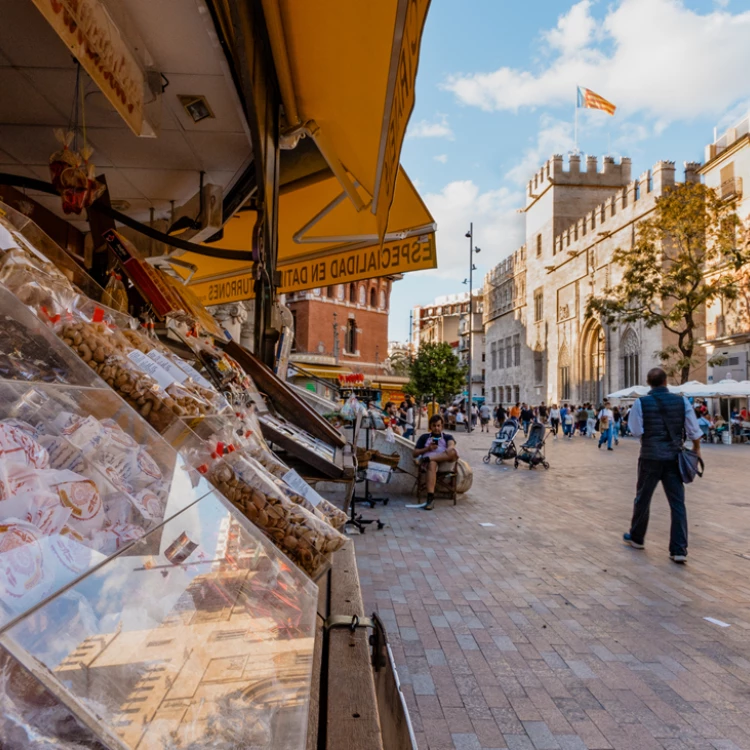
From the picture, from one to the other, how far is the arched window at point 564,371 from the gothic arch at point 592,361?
7.07 ft

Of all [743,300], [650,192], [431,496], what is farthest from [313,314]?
[431,496]

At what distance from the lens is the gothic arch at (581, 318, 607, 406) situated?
39.3 meters

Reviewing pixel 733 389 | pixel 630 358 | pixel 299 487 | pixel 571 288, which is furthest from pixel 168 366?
pixel 571 288

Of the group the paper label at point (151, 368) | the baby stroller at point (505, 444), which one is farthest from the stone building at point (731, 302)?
the paper label at point (151, 368)

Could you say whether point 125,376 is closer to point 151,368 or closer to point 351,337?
point 151,368

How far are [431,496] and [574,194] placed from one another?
44.7 m

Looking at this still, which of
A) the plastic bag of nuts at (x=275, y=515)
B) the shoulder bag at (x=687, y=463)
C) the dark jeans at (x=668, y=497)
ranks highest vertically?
the plastic bag of nuts at (x=275, y=515)

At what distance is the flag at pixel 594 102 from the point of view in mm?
41969

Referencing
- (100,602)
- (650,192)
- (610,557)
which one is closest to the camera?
(100,602)

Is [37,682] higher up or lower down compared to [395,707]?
higher up

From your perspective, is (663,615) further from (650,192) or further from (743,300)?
(650,192)

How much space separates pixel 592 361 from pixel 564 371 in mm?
3585

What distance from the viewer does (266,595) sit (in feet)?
4.22

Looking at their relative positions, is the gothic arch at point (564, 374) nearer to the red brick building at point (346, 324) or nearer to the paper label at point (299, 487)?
the red brick building at point (346, 324)
